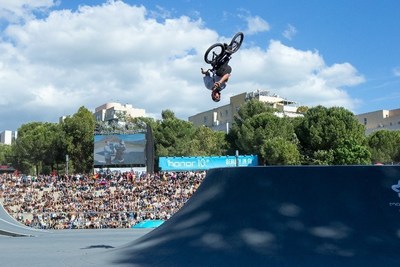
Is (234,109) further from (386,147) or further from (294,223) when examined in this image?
(294,223)

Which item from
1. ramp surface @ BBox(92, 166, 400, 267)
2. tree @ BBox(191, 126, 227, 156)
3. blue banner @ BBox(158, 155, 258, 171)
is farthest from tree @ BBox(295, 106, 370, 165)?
ramp surface @ BBox(92, 166, 400, 267)

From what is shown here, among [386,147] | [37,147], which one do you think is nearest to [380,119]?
[386,147]

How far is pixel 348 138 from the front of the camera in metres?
56.5

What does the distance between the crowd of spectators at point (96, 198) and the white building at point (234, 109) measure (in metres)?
63.0

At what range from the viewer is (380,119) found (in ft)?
297

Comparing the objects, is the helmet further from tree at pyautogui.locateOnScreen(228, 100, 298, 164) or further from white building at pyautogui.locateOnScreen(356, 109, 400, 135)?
white building at pyautogui.locateOnScreen(356, 109, 400, 135)

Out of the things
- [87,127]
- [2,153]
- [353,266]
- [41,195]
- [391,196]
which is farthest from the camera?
[2,153]

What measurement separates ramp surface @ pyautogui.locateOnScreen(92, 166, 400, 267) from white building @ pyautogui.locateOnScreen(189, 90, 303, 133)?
307 feet

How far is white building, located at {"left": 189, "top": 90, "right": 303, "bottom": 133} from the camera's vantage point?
108944 millimetres

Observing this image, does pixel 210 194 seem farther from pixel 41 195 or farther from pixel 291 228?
pixel 41 195

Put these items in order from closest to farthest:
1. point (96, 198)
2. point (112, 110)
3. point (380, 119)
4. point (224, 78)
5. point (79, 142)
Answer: point (224, 78), point (96, 198), point (79, 142), point (380, 119), point (112, 110)

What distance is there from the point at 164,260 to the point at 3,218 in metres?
22.0

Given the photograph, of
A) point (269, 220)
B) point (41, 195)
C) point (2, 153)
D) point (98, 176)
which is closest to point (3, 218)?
point (41, 195)

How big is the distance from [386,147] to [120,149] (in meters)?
35.4
